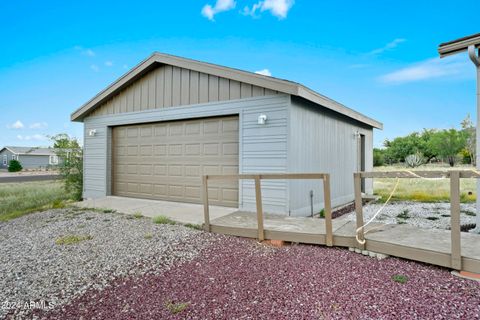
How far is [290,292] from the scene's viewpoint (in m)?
2.48

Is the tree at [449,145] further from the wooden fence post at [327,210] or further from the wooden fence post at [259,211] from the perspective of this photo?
the wooden fence post at [259,211]

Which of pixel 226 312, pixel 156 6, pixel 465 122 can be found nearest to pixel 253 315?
pixel 226 312

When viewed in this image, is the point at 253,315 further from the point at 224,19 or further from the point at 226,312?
the point at 224,19

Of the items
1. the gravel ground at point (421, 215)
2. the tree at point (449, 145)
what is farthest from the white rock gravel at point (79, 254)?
the tree at point (449, 145)

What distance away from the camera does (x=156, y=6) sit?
9.24 metres

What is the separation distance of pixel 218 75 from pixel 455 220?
4926 mm

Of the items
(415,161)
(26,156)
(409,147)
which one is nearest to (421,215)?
(415,161)

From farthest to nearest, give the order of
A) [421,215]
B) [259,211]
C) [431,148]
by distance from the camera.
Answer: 1. [431,148]
2. [421,215]
3. [259,211]

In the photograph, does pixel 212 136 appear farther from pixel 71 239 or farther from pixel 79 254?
pixel 79 254

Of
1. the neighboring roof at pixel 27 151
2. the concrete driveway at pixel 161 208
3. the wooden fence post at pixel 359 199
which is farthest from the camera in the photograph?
the neighboring roof at pixel 27 151

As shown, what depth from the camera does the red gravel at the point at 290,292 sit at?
2.17m

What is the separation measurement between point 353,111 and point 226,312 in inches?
282

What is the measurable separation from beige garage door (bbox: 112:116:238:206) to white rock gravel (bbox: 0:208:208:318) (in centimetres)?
176

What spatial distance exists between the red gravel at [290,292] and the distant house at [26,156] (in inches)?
1721
